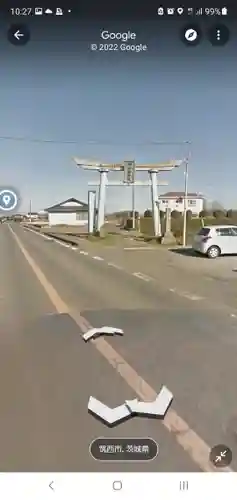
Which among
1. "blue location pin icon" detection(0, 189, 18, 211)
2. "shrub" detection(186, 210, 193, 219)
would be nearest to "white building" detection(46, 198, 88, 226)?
"blue location pin icon" detection(0, 189, 18, 211)

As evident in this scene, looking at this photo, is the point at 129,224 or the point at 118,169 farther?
the point at 129,224

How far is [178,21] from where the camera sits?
65.5 inches

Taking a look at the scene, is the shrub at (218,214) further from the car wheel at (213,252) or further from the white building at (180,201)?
the car wheel at (213,252)

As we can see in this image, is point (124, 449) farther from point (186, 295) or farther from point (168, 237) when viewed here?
point (168, 237)

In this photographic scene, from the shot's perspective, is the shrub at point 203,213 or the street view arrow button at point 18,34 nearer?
the street view arrow button at point 18,34

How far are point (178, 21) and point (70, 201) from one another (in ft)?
2.34

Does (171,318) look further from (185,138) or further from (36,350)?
(185,138)

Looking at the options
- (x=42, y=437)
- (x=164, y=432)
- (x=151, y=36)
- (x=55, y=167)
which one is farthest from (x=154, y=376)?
(x=151, y=36)

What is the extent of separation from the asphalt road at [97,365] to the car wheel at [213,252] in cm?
31

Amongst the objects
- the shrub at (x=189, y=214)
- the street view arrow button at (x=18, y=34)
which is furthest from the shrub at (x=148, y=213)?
the street view arrow button at (x=18, y=34)

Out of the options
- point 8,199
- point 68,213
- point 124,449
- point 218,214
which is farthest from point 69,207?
point 124,449

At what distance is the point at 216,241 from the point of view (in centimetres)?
205

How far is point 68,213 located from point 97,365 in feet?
1.95

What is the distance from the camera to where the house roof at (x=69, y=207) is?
1908 mm
